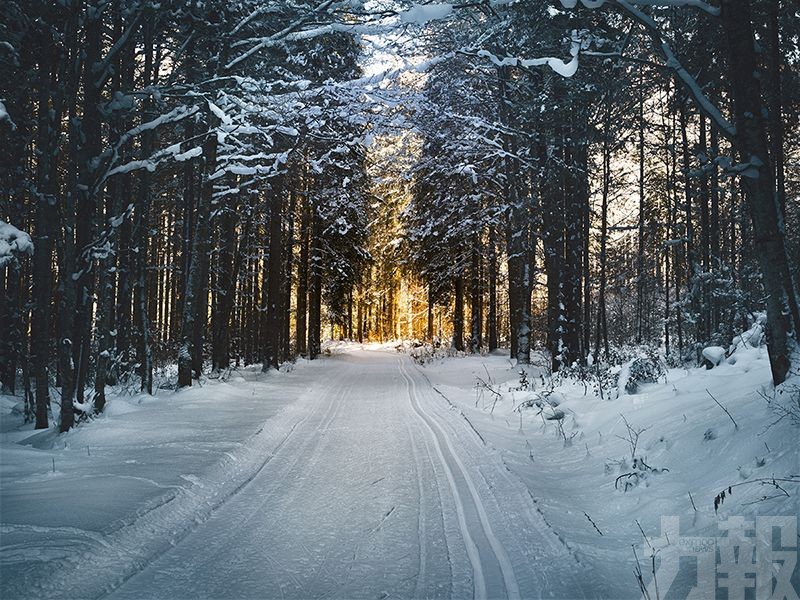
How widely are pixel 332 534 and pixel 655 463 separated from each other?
3.60 metres

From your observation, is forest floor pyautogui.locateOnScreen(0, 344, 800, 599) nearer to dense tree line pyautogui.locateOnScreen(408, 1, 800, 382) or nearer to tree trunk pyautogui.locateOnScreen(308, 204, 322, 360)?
dense tree line pyautogui.locateOnScreen(408, 1, 800, 382)

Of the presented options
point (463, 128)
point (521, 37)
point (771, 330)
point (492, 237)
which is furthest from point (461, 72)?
point (771, 330)

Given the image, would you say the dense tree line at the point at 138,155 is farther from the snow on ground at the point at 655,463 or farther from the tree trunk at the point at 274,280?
the snow on ground at the point at 655,463

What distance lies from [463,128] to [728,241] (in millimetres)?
17935

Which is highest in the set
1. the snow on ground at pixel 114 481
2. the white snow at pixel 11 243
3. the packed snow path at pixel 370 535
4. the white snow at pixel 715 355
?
the white snow at pixel 11 243

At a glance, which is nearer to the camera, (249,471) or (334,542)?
(334,542)

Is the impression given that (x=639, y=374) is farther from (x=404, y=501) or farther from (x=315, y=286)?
(x=315, y=286)

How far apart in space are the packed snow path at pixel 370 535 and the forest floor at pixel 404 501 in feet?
0.06

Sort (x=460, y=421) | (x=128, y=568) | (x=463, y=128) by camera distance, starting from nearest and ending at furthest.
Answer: (x=128, y=568) < (x=460, y=421) < (x=463, y=128)

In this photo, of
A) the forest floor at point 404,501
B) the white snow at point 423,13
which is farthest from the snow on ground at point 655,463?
the white snow at point 423,13

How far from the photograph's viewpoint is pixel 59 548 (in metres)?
3.71

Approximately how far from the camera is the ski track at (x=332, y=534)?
3412 millimetres

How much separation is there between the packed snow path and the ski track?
0.6 inches

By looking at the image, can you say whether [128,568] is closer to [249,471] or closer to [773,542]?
[249,471]
